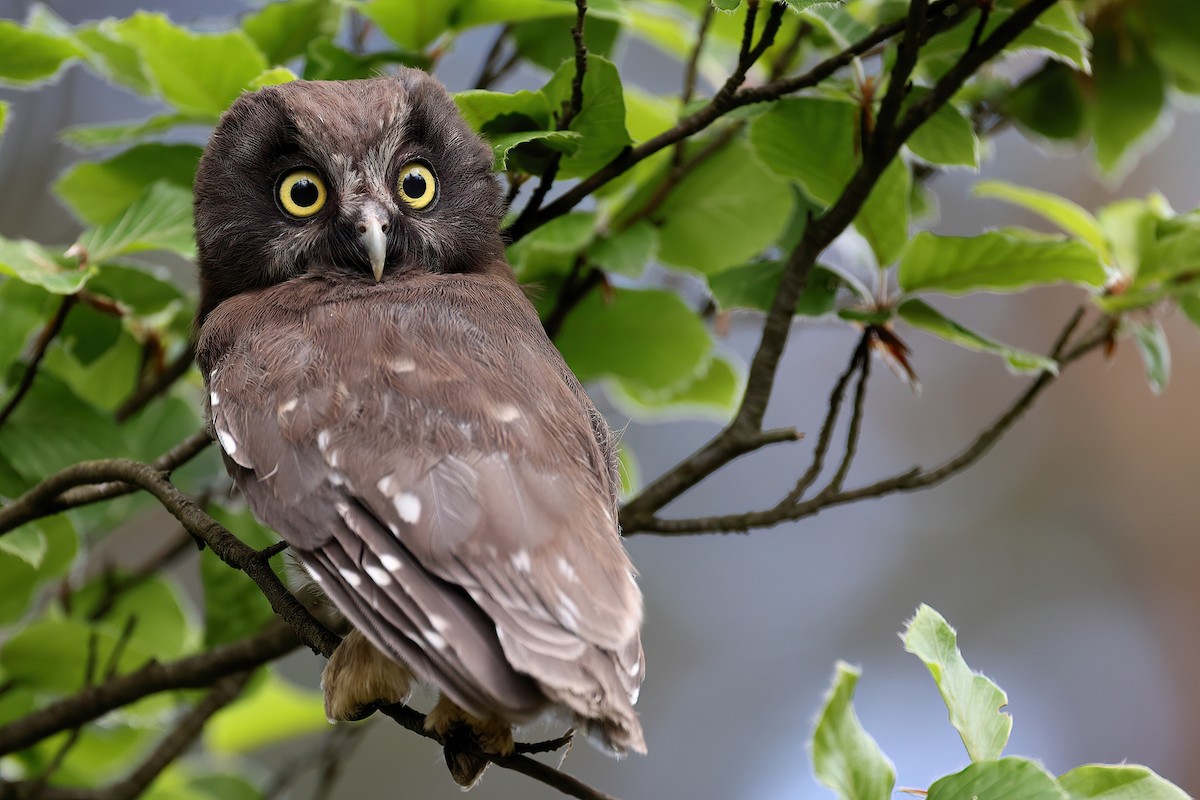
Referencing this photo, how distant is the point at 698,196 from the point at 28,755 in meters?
1.97

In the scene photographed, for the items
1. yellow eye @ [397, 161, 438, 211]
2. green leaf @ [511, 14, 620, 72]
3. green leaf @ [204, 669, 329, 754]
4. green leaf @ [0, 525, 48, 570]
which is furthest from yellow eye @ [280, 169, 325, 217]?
green leaf @ [204, 669, 329, 754]

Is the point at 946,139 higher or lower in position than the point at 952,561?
higher

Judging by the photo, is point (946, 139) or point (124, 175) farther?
point (124, 175)

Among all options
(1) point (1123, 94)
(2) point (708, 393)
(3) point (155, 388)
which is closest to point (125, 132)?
(3) point (155, 388)

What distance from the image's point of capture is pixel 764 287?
2379mm

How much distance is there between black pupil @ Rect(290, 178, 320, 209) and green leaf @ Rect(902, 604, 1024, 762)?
4.52 ft

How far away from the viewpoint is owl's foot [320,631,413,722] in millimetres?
1844

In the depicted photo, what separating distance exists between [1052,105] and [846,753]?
1.87 m

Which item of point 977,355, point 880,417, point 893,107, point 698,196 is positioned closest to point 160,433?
point 698,196

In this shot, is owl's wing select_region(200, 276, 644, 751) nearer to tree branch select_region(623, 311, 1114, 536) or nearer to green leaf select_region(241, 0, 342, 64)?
tree branch select_region(623, 311, 1114, 536)

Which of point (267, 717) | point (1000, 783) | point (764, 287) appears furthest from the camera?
point (267, 717)

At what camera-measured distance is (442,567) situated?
1645 millimetres

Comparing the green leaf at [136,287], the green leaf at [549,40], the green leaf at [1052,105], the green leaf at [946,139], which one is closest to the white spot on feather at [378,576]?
the green leaf at [136,287]

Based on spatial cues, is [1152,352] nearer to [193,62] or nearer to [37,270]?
[193,62]
